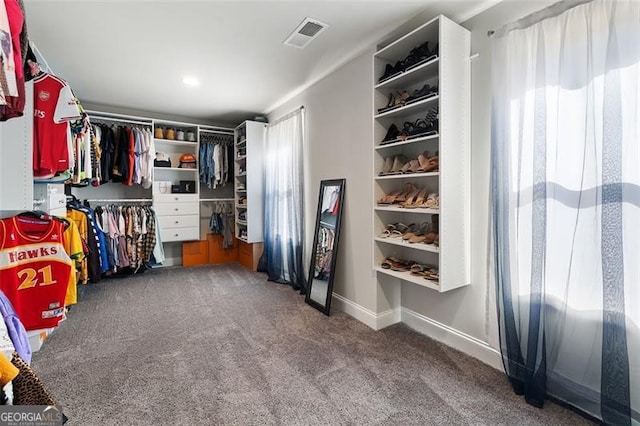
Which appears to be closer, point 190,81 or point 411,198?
point 411,198

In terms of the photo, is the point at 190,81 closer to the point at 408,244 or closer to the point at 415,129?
the point at 415,129

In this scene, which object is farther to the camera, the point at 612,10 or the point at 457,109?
the point at 457,109

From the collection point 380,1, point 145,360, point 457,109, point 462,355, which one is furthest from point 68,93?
point 462,355

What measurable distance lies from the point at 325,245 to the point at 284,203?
1.06 m

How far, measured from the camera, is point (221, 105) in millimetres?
4238

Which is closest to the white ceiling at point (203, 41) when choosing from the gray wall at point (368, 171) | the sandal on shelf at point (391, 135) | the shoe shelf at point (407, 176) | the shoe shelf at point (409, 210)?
the gray wall at point (368, 171)

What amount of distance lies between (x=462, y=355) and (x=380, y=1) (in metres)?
2.45

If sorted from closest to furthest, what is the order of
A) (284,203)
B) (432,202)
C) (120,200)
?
(432,202) < (284,203) < (120,200)

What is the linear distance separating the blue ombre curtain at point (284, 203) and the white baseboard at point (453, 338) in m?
1.30

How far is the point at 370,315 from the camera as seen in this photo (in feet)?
8.69

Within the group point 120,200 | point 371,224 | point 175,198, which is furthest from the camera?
point 175,198

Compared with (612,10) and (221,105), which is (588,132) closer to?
(612,10)

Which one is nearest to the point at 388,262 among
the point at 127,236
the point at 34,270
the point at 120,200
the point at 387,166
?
the point at 387,166

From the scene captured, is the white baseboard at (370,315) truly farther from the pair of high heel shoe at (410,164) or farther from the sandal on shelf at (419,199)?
the pair of high heel shoe at (410,164)
